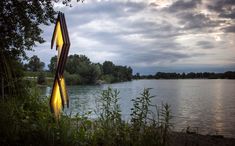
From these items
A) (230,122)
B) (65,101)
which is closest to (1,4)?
(65,101)

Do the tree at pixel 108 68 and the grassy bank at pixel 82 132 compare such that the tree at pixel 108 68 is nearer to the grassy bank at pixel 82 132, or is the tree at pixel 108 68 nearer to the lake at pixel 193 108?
the lake at pixel 193 108

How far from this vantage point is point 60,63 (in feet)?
18.4

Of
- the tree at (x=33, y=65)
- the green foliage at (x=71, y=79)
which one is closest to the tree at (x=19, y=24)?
the tree at (x=33, y=65)

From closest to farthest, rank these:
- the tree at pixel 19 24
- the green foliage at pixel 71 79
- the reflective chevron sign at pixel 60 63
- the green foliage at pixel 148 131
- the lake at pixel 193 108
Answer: the green foliage at pixel 148 131 → the reflective chevron sign at pixel 60 63 → the tree at pixel 19 24 → the lake at pixel 193 108 → the green foliage at pixel 71 79

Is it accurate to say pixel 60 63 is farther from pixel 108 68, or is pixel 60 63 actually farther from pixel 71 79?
pixel 108 68

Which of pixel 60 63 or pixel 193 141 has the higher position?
pixel 60 63

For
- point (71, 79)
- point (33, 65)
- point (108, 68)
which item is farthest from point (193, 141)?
point (108, 68)

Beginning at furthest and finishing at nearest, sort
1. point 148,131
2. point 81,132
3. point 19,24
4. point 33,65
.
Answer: point 33,65 → point 19,24 → point 81,132 → point 148,131

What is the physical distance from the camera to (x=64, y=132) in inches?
207

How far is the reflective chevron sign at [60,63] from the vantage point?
550 centimetres

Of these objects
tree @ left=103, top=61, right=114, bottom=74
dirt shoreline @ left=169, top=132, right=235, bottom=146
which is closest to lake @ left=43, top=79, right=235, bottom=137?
dirt shoreline @ left=169, top=132, right=235, bottom=146

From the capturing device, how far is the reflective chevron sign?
550 centimetres

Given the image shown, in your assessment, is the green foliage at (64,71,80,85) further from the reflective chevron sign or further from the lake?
the reflective chevron sign

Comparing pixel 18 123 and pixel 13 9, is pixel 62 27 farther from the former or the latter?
pixel 13 9
